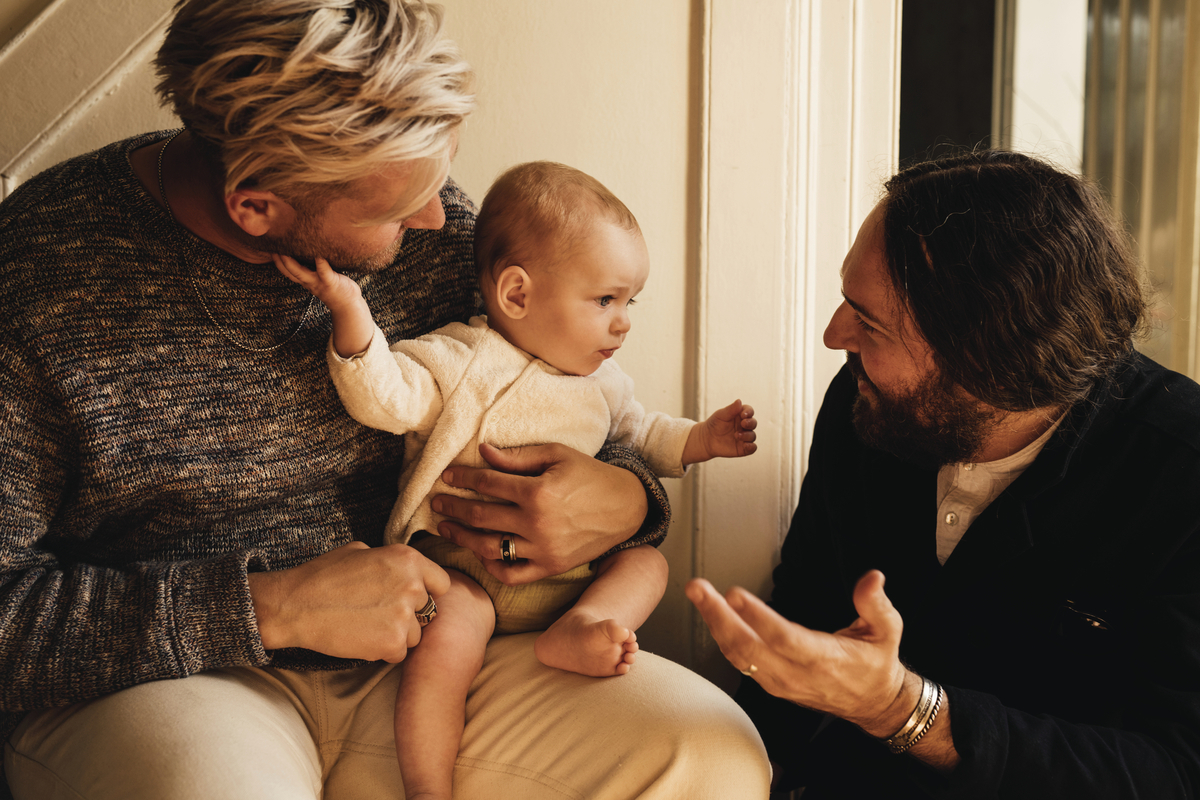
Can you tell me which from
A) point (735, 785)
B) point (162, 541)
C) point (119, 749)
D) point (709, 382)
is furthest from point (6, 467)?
point (709, 382)

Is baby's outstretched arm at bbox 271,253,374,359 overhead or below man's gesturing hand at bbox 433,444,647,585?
overhead

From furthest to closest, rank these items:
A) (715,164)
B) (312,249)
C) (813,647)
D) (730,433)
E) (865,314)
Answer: (715,164) → (730,433) → (865,314) → (312,249) → (813,647)

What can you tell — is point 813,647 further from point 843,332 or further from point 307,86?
point 307,86

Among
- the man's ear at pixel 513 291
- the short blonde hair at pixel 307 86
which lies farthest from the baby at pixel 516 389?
the short blonde hair at pixel 307 86

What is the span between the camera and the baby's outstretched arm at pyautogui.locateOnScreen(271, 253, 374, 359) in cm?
112

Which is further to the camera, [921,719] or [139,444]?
[139,444]

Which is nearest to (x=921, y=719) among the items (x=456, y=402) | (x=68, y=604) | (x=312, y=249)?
(x=456, y=402)

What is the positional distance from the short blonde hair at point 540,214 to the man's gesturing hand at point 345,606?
515 millimetres

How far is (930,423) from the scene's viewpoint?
4.00 feet

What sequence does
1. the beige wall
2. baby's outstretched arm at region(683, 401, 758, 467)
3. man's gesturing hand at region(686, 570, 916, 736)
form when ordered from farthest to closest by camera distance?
the beige wall
baby's outstretched arm at region(683, 401, 758, 467)
man's gesturing hand at region(686, 570, 916, 736)

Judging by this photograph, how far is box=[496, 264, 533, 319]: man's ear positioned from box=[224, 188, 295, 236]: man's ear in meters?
0.34

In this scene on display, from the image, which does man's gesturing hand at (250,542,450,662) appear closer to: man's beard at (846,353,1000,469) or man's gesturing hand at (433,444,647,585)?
man's gesturing hand at (433,444,647,585)

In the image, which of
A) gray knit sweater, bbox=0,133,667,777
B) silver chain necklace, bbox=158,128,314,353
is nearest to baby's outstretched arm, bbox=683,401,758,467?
gray knit sweater, bbox=0,133,667,777

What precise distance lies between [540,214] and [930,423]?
27.1 inches
